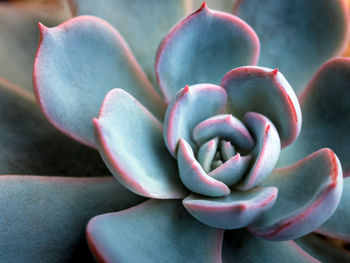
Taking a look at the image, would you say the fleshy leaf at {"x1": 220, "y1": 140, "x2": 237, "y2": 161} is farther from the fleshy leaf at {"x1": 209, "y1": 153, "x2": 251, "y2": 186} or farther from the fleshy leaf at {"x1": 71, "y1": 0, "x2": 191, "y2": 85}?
the fleshy leaf at {"x1": 71, "y1": 0, "x2": 191, "y2": 85}

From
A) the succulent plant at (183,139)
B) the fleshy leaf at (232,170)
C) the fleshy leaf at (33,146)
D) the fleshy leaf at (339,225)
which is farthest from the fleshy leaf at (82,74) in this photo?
the fleshy leaf at (339,225)

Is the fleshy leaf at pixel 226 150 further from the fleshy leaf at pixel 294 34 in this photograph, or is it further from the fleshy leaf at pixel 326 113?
the fleshy leaf at pixel 294 34

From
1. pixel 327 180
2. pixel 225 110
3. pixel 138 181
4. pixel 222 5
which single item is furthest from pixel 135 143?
pixel 222 5

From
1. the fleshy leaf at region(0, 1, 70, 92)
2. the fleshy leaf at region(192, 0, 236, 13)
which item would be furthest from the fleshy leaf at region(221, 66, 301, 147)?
the fleshy leaf at region(0, 1, 70, 92)

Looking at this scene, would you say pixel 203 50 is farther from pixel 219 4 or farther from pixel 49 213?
pixel 49 213

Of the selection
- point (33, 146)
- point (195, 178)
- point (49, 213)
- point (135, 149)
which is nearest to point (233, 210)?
point (195, 178)

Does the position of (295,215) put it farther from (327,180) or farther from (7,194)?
(7,194)
